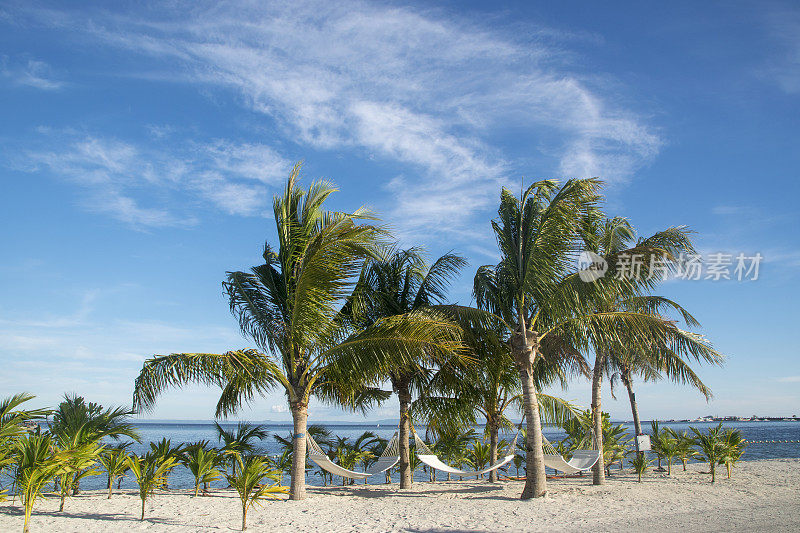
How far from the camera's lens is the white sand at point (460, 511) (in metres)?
6.41

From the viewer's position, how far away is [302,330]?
8320mm

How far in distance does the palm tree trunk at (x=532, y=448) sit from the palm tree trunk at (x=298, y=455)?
3746 mm

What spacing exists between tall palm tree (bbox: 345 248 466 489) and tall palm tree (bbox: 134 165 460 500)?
1019 mm

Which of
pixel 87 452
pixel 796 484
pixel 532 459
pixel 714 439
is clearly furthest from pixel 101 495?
pixel 796 484

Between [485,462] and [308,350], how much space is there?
21.6 feet

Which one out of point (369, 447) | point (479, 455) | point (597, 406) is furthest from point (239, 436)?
point (597, 406)

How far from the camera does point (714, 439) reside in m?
11.1

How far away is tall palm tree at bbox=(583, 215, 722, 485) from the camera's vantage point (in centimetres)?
845

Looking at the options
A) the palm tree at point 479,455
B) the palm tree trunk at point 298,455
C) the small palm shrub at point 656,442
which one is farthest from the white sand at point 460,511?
the palm tree at point 479,455

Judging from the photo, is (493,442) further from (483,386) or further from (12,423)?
(12,423)

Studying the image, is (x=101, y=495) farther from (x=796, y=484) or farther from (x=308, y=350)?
(x=796, y=484)

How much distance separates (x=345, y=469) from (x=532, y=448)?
3520 mm

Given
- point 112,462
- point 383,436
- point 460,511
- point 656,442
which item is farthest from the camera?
point 383,436

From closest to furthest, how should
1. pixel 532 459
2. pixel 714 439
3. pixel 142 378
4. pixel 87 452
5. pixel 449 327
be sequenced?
pixel 87 452 < pixel 142 378 < pixel 449 327 < pixel 532 459 < pixel 714 439
